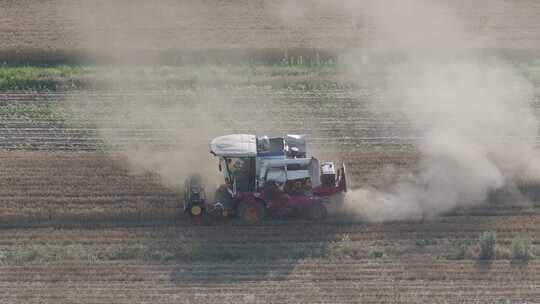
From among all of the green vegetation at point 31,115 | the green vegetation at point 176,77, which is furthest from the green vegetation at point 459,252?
the green vegetation at point 31,115

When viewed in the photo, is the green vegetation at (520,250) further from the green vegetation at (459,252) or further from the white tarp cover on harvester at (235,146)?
the white tarp cover on harvester at (235,146)

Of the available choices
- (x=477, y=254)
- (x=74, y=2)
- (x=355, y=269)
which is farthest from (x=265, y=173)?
(x=74, y=2)

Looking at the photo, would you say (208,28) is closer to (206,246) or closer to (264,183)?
(264,183)

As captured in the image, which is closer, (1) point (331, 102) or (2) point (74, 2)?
(1) point (331, 102)

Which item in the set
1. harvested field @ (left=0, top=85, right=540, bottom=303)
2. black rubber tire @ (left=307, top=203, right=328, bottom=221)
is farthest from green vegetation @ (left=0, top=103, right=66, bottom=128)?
black rubber tire @ (left=307, top=203, right=328, bottom=221)

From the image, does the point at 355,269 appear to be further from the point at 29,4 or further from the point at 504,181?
the point at 29,4

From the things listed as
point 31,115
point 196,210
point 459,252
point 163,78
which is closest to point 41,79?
point 31,115

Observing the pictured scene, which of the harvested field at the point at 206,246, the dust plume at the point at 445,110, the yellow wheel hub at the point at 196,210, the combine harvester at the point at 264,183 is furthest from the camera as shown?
the dust plume at the point at 445,110
